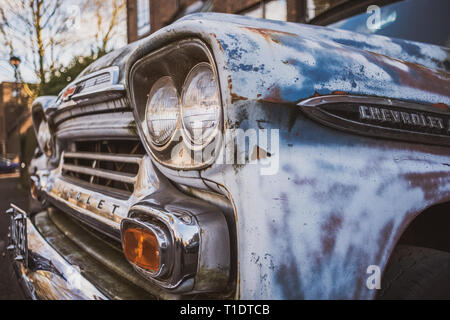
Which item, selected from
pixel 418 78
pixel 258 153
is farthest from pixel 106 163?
pixel 418 78

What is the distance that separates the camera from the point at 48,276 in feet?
4.32

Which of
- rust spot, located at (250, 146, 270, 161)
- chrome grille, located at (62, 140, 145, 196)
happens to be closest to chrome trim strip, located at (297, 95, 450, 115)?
rust spot, located at (250, 146, 270, 161)

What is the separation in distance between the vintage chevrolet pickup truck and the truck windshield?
74cm

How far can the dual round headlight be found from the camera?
35.5 inches

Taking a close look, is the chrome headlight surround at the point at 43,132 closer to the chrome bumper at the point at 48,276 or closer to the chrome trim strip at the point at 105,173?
the chrome trim strip at the point at 105,173

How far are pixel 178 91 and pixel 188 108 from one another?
0.35ft

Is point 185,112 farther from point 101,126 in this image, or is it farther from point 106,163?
point 106,163

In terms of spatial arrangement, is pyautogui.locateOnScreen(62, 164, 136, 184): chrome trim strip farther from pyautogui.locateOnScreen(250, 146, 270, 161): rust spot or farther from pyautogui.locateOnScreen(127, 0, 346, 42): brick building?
pyautogui.locateOnScreen(127, 0, 346, 42): brick building

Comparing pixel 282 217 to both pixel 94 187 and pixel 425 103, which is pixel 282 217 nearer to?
pixel 425 103

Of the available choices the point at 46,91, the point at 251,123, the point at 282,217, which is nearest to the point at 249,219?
the point at 282,217

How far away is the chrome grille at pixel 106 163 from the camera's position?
1432mm

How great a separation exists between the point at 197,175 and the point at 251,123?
9.3 inches

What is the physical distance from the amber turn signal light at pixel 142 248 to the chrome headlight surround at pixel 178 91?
218 millimetres
